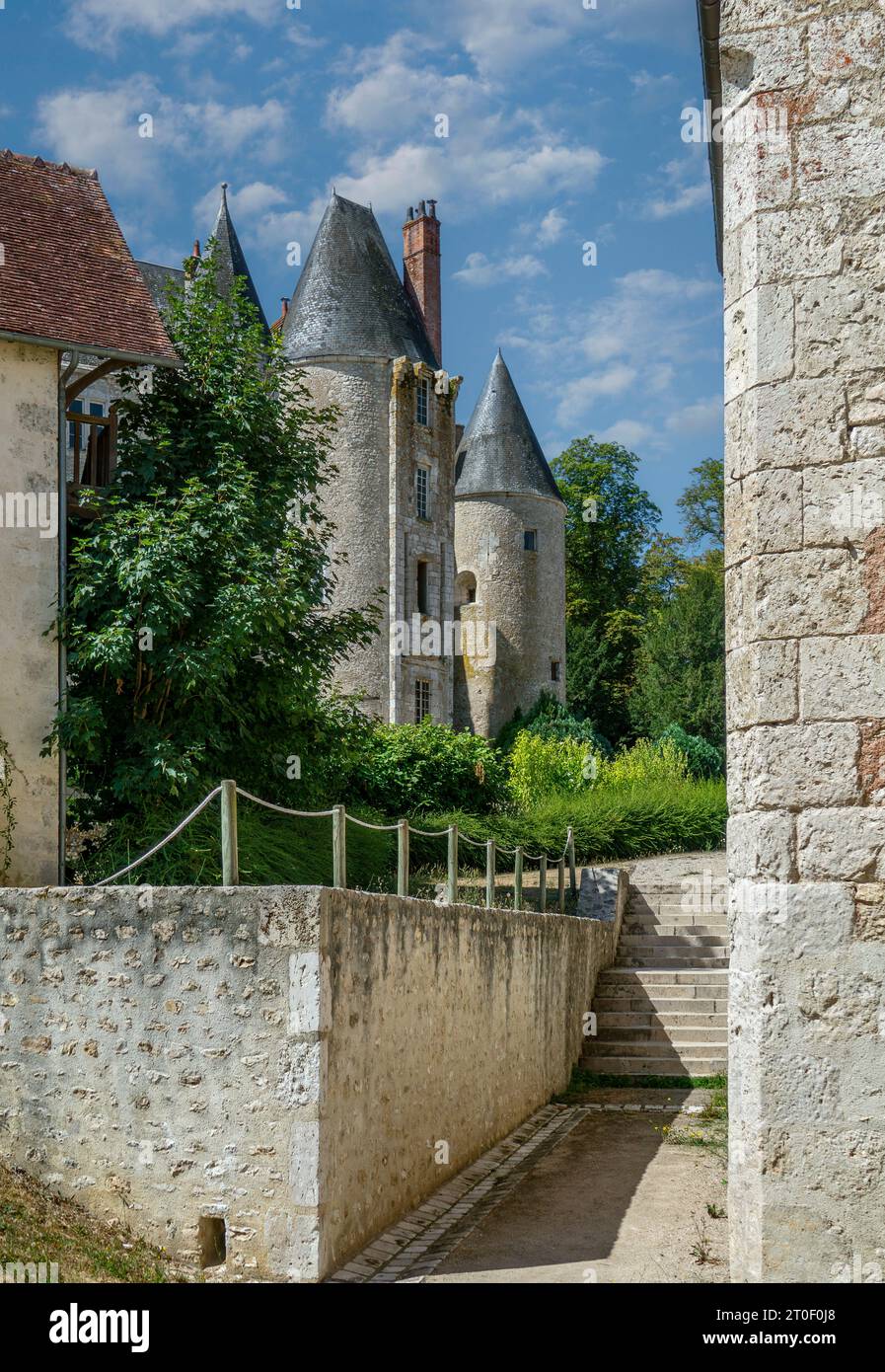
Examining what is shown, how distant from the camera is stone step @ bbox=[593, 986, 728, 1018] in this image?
653 inches

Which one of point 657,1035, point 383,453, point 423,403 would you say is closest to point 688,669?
point 423,403

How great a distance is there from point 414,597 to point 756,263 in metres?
27.7

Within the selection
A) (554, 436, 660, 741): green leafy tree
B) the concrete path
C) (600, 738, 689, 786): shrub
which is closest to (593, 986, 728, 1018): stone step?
the concrete path

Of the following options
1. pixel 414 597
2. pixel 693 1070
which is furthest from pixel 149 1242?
pixel 414 597

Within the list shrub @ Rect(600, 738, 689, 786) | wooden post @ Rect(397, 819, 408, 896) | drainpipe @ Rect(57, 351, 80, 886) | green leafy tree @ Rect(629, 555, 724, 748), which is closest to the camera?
wooden post @ Rect(397, 819, 408, 896)

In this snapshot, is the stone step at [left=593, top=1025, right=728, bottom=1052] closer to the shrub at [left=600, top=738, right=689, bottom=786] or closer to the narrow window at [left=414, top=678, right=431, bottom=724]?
the shrub at [left=600, top=738, right=689, bottom=786]

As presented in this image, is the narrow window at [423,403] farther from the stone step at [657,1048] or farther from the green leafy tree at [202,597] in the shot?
the stone step at [657,1048]

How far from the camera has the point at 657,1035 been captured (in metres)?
16.3

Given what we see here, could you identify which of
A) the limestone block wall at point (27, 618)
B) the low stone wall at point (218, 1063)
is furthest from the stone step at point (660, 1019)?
the low stone wall at point (218, 1063)

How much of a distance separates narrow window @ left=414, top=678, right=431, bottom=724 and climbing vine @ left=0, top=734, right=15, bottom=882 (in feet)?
65.8

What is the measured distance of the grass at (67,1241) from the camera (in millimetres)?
7202

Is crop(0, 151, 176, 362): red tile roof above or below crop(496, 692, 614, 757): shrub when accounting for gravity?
above

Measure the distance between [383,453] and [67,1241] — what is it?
26.1 meters
